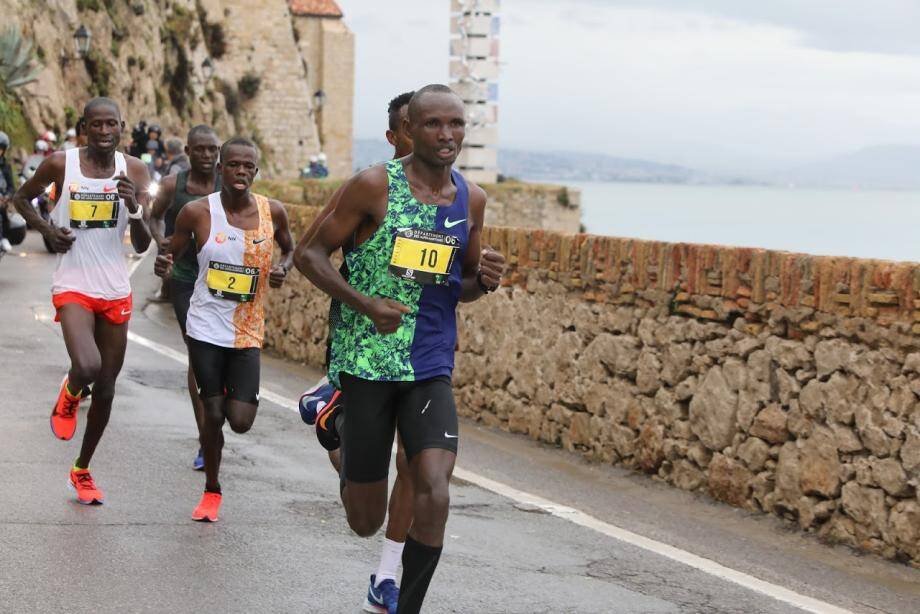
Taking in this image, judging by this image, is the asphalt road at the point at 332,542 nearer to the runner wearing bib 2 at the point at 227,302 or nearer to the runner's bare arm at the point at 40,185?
the runner wearing bib 2 at the point at 227,302

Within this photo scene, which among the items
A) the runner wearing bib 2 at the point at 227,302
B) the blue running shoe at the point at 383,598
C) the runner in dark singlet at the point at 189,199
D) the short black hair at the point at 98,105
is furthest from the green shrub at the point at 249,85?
the blue running shoe at the point at 383,598

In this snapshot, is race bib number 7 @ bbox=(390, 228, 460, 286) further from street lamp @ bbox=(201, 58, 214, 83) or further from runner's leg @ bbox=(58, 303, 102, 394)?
street lamp @ bbox=(201, 58, 214, 83)

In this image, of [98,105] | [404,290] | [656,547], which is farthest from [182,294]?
[404,290]

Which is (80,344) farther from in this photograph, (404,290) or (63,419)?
(404,290)

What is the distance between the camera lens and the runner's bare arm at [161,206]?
9609mm

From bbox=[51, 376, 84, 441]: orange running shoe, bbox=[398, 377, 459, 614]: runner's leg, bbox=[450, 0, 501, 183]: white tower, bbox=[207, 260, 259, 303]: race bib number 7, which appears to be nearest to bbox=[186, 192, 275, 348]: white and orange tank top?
bbox=[207, 260, 259, 303]: race bib number 7

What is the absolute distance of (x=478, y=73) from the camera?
3334 inches

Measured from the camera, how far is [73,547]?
284 inches

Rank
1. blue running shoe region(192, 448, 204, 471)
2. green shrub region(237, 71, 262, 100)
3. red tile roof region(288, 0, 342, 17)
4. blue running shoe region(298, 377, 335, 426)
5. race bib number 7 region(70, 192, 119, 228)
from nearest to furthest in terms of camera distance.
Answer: blue running shoe region(298, 377, 335, 426) → race bib number 7 region(70, 192, 119, 228) → blue running shoe region(192, 448, 204, 471) → green shrub region(237, 71, 262, 100) → red tile roof region(288, 0, 342, 17)

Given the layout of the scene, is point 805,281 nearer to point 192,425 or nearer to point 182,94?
point 192,425

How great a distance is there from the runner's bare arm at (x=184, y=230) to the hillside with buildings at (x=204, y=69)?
30.4m

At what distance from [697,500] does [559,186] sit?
60.5m

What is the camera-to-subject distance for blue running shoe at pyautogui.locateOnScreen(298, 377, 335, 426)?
7.24 meters

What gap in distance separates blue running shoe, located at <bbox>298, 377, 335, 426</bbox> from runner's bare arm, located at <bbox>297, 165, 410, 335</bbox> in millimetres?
1393
